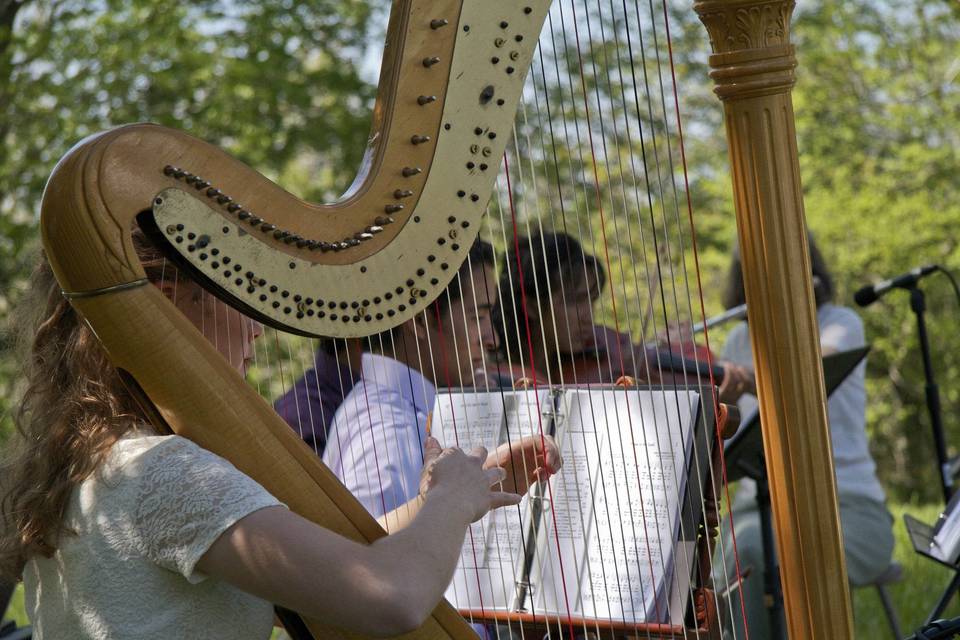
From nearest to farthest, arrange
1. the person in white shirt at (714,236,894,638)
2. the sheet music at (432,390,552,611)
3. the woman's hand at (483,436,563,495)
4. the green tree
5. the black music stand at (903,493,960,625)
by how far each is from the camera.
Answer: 1. the woman's hand at (483,436,563,495)
2. the sheet music at (432,390,552,611)
3. the black music stand at (903,493,960,625)
4. the person in white shirt at (714,236,894,638)
5. the green tree

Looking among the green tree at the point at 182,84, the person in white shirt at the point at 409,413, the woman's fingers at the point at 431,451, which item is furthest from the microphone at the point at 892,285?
the green tree at the point at 182,84

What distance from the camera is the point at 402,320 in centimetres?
145

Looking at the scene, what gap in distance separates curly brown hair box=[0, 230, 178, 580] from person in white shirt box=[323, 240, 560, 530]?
1.58 feet

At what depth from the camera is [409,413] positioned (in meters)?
2.28

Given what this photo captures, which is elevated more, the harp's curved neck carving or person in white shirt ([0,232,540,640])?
the harp's curved neck carving

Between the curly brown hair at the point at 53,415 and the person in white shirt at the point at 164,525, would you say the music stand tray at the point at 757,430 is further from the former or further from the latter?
the curly brown hair at the point at 53,415

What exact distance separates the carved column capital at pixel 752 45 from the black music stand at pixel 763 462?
110 centimetres

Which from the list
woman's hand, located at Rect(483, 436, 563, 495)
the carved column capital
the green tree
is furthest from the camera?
the green tree

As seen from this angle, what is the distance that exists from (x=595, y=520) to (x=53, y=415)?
34.8 inches

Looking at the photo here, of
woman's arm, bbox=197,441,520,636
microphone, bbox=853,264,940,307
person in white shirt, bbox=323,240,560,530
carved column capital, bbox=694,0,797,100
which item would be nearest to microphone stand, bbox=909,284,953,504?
microphone, bbox=853,264,940,307

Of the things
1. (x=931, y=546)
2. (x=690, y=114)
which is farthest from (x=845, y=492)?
(x=690, y=114)

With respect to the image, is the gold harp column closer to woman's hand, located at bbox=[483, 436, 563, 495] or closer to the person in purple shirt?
woman's hand, located at bbox=[483, 436, 563, 495]

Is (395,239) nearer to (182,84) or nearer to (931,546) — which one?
(931,546)

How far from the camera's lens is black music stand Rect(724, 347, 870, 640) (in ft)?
9.50
